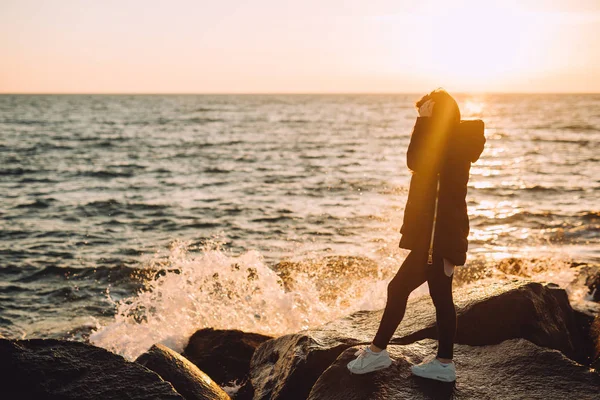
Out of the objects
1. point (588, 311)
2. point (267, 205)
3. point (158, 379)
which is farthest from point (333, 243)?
point (158, 379)

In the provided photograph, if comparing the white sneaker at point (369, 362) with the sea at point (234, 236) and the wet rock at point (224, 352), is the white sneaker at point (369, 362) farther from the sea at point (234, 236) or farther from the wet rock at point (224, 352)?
the sea at point (234, 236)

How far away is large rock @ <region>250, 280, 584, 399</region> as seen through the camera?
5.07m

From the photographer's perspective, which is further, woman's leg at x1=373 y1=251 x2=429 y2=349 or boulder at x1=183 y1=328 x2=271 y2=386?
boulder at x1=183 y1=328 x2=271 y2=386

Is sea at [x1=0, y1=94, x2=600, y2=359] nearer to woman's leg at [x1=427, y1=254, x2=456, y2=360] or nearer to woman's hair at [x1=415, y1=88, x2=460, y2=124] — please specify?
woman's leg at [x1=427, y1=254, x2=456, y2=360]

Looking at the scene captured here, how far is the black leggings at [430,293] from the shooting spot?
4227 millimetres

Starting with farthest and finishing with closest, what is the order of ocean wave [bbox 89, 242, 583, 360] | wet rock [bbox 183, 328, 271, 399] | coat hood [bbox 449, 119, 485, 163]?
ocean wave [bbox 89, 242, 583, 360] → wet rock [bbox 183, 328, 271, 399] → coat hood [bbox 449, 119, 485, 163]

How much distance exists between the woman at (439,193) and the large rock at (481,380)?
559 mm

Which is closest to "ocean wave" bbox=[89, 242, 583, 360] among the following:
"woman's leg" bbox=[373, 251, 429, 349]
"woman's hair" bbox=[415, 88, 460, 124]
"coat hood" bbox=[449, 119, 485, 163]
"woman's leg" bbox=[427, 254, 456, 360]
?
"woman's leg" bbox=[427, 254, 456, 360]

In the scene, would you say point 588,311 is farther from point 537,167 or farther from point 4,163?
point 4,163

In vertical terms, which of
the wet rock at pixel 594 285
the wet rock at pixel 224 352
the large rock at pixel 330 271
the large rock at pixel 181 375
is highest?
the large rock at pixel 181 375

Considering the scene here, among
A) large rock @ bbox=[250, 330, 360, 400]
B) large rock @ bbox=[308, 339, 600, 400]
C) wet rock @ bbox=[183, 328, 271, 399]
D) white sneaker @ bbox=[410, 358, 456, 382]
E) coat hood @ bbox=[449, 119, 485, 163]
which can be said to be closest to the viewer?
coat hood @ bbox=[449, 119, 485, 163]

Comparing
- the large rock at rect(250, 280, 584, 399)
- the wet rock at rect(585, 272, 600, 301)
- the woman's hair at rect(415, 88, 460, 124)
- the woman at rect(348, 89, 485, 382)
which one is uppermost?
the woman's hair at rect(415, 88, 460, 124)

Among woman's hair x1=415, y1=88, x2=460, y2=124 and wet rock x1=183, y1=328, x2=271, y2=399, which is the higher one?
woman's hair x1=415, y1=88, x2=460, y2=124

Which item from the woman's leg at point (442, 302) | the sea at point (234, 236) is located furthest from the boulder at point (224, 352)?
the woman's leg at point (442, 302)
